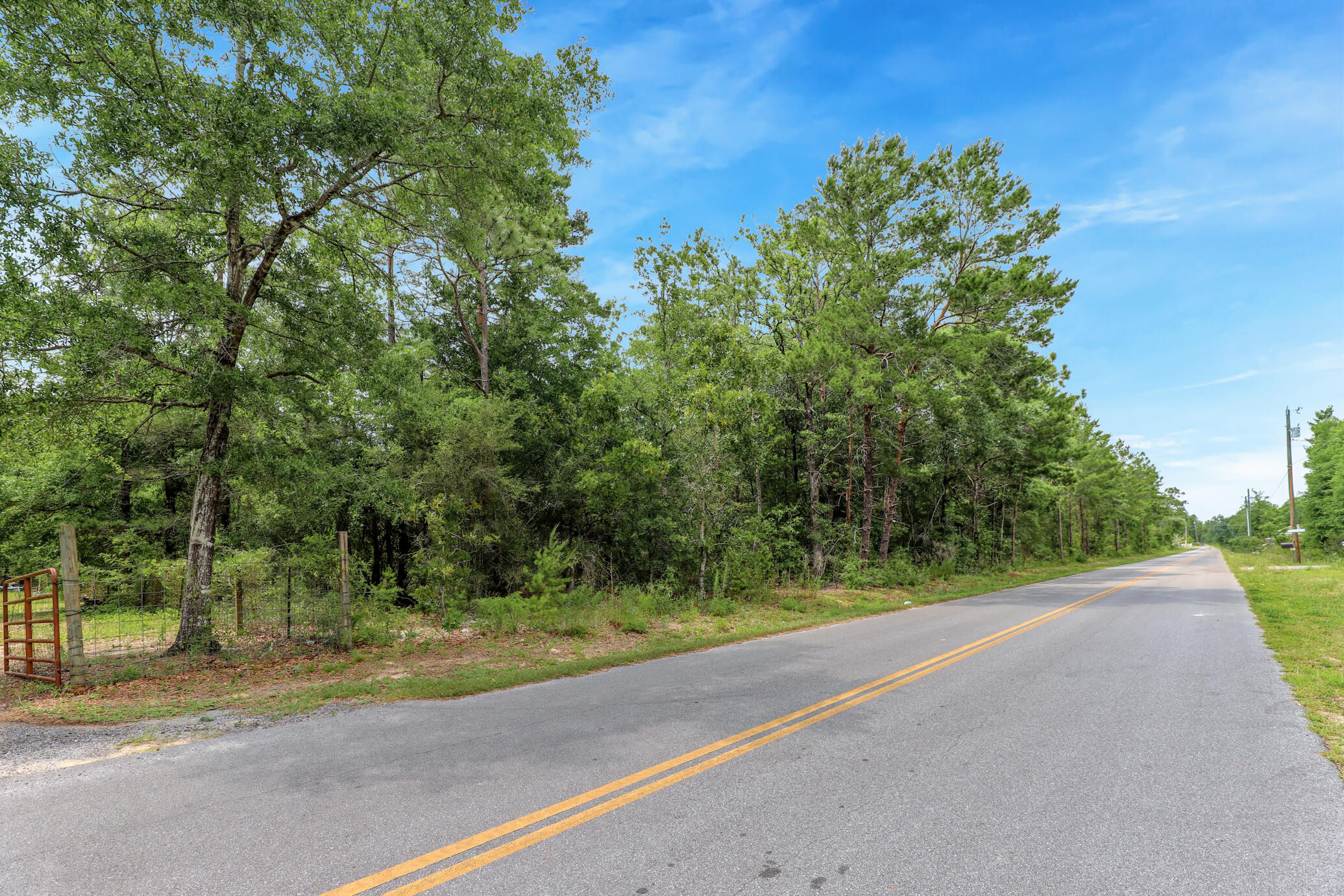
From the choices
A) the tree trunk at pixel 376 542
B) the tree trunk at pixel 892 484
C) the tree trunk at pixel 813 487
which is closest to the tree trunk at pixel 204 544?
the tree trunk at pixel 376 542

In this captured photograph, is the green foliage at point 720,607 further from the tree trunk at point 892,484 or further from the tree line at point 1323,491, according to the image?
the tree line at point 1323,491

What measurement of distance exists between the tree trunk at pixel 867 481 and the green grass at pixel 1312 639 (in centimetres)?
994

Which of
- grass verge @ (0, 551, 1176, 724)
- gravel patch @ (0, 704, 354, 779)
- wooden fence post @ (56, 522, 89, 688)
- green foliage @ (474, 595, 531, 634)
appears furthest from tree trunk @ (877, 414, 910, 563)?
wooden fence post @ (56, 522, 89, 688)

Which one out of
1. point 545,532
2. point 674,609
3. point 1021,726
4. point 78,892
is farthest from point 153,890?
point 545,532

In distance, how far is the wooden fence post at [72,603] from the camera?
743 centimetres

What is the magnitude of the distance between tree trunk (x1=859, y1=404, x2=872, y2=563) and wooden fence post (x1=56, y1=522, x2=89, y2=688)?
19578 millimetres

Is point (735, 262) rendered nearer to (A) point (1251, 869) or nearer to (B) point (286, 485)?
(B) point (286, 485)

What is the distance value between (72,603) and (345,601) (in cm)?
324

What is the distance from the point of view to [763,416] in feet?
56.2

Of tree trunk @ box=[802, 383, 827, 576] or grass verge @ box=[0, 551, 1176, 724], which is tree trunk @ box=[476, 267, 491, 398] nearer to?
grass verge @ box=[0, 551, 1176, 724]

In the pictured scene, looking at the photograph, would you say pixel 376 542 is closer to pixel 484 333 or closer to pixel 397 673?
pixel 484 333

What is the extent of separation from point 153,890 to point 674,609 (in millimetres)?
11518

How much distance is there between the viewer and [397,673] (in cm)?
841

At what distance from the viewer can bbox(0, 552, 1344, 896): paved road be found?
3053 mm
